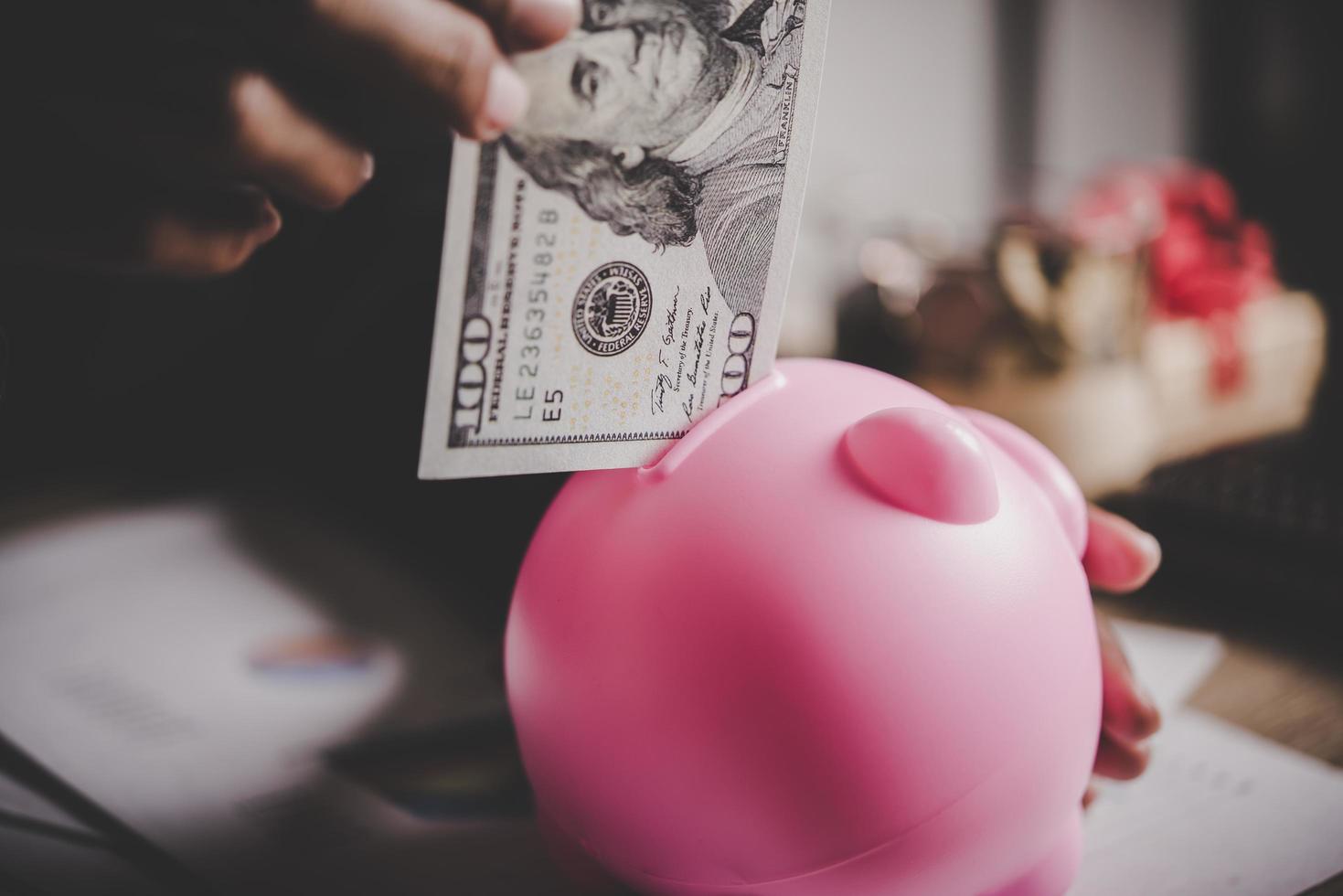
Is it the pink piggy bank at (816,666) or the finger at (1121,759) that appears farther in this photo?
the finger at (1121,759)

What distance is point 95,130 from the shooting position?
35 cm

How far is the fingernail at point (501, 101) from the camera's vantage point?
1.12 ft

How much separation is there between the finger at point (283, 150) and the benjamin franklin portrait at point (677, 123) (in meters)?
0.06

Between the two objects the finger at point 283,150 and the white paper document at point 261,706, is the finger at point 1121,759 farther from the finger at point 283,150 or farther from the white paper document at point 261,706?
the finger at point 283,150

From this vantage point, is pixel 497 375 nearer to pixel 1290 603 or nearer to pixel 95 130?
pixel 95 130

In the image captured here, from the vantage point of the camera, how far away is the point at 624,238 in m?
0.42

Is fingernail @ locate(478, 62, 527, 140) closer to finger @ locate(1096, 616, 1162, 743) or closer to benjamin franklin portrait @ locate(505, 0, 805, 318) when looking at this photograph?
benjamin franklin portrait @ locate(505, 0, 805, 318)

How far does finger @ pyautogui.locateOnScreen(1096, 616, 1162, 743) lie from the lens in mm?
483

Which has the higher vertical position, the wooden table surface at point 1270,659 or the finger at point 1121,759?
the finger at point 1121,759

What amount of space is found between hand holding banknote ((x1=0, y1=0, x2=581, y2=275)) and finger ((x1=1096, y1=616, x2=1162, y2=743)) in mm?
384

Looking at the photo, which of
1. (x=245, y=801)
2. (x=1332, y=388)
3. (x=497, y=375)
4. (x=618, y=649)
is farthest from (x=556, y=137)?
(x=1332, y=388)

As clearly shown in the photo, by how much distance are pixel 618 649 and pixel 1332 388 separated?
1156mm

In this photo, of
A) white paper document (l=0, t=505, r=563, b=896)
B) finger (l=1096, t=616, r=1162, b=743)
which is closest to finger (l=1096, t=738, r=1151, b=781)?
finger (l=1096, t=616, r=1162, b=743)

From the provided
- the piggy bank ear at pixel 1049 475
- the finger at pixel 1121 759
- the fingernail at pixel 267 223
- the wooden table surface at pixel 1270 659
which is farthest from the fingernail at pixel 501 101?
the wooden table surface at pixel 1270 659
